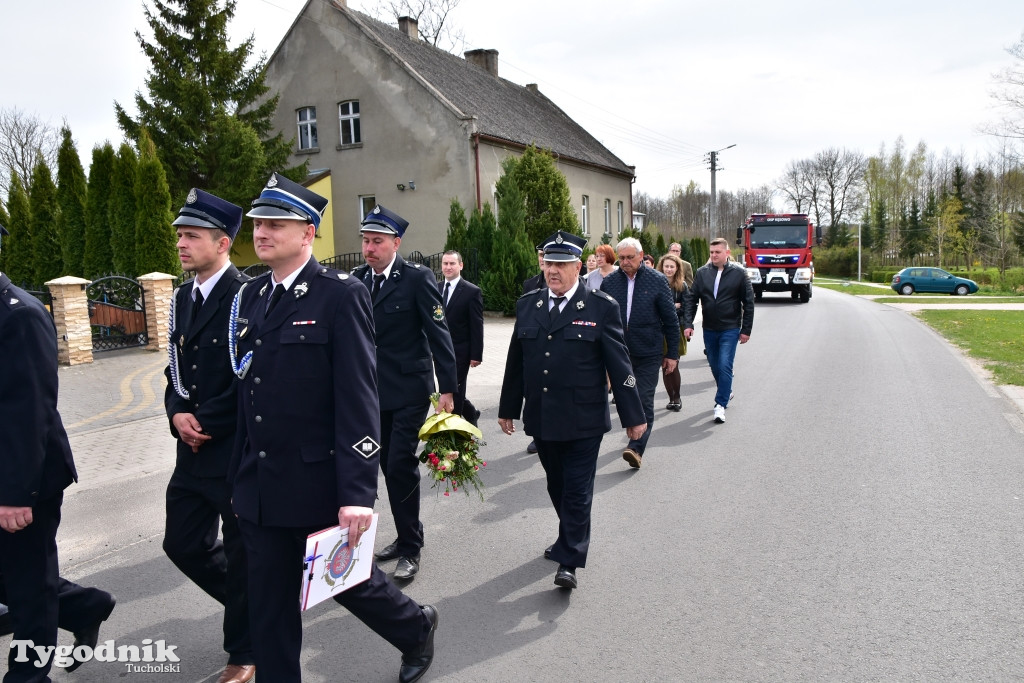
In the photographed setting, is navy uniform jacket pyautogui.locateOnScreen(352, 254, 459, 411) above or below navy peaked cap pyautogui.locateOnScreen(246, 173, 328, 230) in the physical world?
below

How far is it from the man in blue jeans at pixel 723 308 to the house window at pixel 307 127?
76.1 ft

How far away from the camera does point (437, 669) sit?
350 centimetres

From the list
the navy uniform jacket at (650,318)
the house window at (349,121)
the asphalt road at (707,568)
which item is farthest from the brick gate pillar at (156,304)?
the house window at (349,121)

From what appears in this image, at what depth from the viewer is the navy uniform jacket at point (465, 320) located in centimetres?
716

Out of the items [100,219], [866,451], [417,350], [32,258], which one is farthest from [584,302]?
[32,258]

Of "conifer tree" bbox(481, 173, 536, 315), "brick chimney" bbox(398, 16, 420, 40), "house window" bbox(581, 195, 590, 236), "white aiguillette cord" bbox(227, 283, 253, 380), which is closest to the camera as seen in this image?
"white aiguillette cord" bbox(227, 283, 253, 380)

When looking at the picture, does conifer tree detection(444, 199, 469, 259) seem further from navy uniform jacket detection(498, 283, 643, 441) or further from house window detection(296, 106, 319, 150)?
navy uniform jacket detection(498, 283, 643, 441)

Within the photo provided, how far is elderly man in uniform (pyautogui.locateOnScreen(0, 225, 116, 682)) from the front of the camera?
296 centimetres

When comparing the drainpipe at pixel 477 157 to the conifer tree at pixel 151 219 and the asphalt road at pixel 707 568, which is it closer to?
the conifer tree at pixel 151 219

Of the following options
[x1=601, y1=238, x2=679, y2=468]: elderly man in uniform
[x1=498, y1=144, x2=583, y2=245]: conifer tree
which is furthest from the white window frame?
[x1=601, y1=238, x2=679, y2=468]: elderly man in uniform

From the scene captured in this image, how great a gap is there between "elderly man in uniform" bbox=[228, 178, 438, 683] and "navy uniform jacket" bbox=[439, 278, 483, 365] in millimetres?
4217

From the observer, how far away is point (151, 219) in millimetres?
16641

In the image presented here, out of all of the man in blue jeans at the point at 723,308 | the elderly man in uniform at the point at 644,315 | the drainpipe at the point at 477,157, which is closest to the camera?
the elderly man in uniform at the point at 644,315

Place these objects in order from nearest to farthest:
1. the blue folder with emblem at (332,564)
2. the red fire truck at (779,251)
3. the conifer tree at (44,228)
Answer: the blue folder with emblem at (332,564) → the conifer tree at (44,228) → the red fire truck at (779,251)
